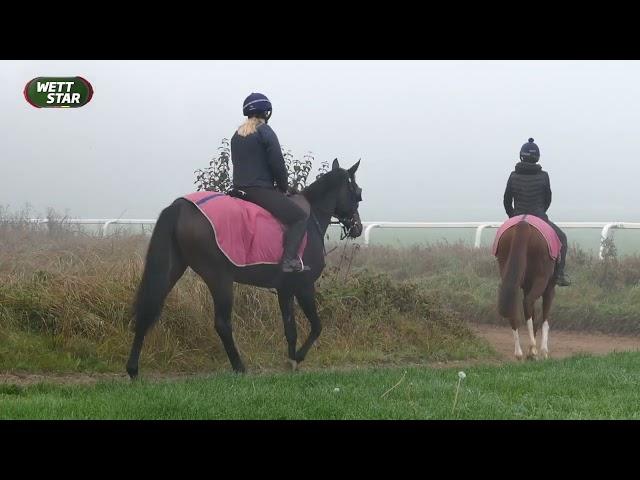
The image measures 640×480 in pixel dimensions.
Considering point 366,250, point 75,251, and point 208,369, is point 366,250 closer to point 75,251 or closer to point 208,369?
point 75,251

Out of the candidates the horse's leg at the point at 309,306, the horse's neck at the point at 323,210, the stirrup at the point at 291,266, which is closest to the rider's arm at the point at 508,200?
the horse's neck at the point at 323,210

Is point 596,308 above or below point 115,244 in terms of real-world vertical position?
below

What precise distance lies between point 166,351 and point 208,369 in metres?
0.50

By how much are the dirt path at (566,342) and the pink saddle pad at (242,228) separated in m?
4.26

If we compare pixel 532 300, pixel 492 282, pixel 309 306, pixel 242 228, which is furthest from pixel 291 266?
pixel 492 282

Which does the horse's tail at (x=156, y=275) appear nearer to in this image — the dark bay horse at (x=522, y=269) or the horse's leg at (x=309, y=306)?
the horse's leg at (x=309, y=306)

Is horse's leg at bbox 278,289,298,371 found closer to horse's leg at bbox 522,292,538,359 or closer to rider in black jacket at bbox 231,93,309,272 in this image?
rider in black jacket at bbox 231,93,309,272

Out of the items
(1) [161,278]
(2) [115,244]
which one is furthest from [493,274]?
(1) [161,278]

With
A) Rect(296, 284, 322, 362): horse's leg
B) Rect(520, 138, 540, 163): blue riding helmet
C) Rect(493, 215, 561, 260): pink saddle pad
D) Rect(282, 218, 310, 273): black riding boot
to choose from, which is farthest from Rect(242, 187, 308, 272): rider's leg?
Rect(520, 138, 540, 163): blue riding helmet

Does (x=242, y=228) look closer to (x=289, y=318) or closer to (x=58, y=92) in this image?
(x=289, y=318)

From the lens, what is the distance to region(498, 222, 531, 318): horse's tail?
34.0 feet

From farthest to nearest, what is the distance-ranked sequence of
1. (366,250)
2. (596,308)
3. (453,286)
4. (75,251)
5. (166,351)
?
(366,250), (453,286), (596,308), (75,251), (166,351)

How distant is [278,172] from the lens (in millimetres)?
8773

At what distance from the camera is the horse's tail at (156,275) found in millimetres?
8266
